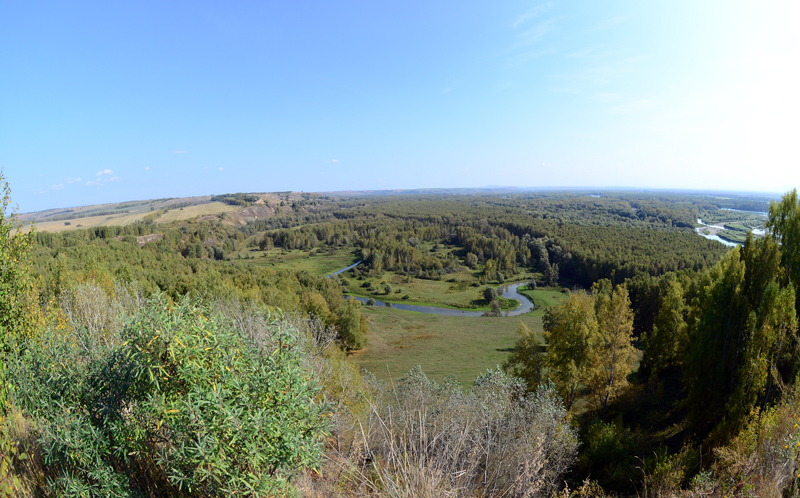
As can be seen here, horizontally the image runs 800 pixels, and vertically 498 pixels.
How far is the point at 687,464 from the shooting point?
16344mm

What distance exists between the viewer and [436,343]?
197ft

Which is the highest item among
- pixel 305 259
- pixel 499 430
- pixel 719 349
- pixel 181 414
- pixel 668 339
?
pixel 181 414

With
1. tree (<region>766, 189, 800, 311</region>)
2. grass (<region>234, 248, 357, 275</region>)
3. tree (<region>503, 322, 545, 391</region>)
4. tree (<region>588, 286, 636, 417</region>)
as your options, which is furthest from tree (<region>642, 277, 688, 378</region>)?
grass (<region>234, 248, 357, 275</region>)

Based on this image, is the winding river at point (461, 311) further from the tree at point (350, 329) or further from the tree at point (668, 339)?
the tree at point (668, 339)

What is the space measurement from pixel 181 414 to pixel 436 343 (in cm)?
5733

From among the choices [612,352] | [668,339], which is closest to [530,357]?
[612,352]

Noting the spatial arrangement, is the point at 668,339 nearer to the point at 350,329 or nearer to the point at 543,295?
the point at 350,329

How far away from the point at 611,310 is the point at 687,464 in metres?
11.3

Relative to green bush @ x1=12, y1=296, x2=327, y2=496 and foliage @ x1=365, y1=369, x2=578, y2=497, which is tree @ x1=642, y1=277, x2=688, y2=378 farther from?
green bush @ x1=12, y1=296, x2=327, y2=496

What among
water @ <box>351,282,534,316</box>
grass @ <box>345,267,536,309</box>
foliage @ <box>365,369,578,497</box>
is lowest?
water @ <box>351,282,534,316</box>

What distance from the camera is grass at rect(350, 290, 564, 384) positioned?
4822 cm

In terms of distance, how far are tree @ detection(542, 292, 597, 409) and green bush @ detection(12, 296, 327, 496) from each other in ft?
75.4

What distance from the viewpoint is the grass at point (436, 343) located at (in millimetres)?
48219

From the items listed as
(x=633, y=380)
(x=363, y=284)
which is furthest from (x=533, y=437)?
(x=363, y=284)
